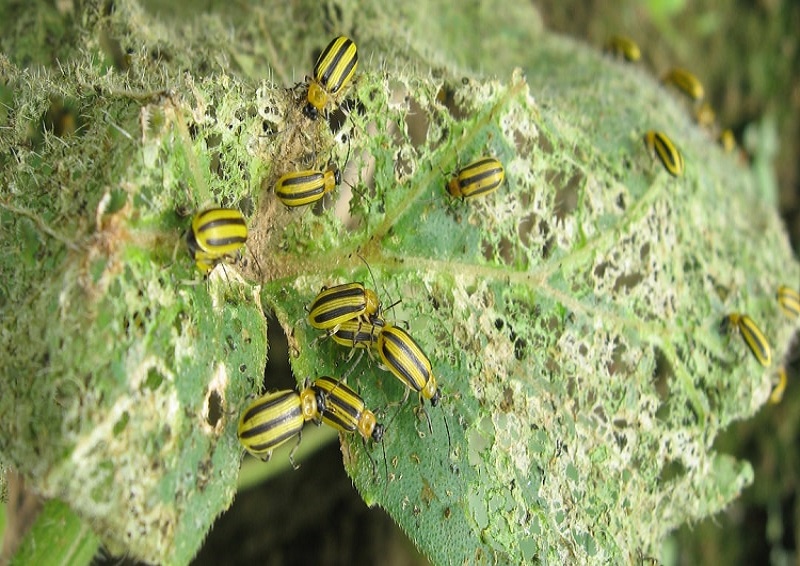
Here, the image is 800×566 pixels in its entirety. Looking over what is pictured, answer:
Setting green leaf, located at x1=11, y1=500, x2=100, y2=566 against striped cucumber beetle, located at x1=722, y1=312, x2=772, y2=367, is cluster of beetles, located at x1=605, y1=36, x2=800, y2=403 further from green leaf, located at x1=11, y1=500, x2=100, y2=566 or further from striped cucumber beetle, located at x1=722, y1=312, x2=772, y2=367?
green leaf, located at x1=11, y1=500, x2=100, y2=566

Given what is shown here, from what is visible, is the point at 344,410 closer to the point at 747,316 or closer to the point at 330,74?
the point at 330,74

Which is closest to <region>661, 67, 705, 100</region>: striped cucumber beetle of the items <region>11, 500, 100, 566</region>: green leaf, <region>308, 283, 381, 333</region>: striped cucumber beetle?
<region>308, 283, 381, 333</region>: striped cucumber beetle

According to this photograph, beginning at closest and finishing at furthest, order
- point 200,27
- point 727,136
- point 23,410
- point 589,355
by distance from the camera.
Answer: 1. point 23,410
2. point 589,355
3. point 200,27
4. point 727,136

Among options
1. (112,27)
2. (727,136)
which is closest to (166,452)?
(112,27)

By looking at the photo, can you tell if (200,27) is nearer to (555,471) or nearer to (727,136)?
(555,471)

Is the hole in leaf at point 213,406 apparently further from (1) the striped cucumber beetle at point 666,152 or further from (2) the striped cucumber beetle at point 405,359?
(1) the striped cucumber beetle at point 666,152

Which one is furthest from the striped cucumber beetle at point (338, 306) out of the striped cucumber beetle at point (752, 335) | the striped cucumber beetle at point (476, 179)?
the striped cucumber beetle at point (752, 335)

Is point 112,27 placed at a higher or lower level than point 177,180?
higher
